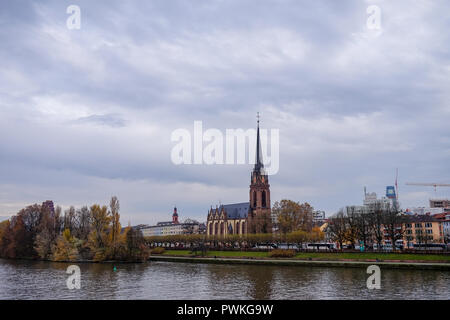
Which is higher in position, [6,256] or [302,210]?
[302,210]

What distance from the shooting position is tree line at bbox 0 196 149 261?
88062 millimetres

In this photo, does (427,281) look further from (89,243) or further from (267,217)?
(267,217)

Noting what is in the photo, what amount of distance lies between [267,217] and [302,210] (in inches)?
748

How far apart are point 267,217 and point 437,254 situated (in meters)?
66.4

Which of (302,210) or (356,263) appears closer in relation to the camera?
(356,263)

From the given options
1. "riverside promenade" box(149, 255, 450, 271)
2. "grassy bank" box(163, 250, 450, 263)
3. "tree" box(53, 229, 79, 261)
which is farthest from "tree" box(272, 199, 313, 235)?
"tree" box(53, 229, 79, 261)

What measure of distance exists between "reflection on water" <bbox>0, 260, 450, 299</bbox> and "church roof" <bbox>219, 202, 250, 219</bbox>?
110 metres

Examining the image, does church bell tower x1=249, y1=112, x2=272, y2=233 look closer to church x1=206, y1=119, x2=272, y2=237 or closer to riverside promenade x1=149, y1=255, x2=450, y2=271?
church x1=206, y1=119, x2=272, y2=237

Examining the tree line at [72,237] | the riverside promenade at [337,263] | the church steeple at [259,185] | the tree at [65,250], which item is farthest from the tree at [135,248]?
the church steeple at [259,185]

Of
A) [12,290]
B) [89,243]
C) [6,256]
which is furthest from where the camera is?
[6,256]

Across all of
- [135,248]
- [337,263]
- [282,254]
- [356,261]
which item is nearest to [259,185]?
[282,254]

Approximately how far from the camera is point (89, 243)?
90812mm

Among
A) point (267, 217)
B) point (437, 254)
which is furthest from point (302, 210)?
point (437, 254)
